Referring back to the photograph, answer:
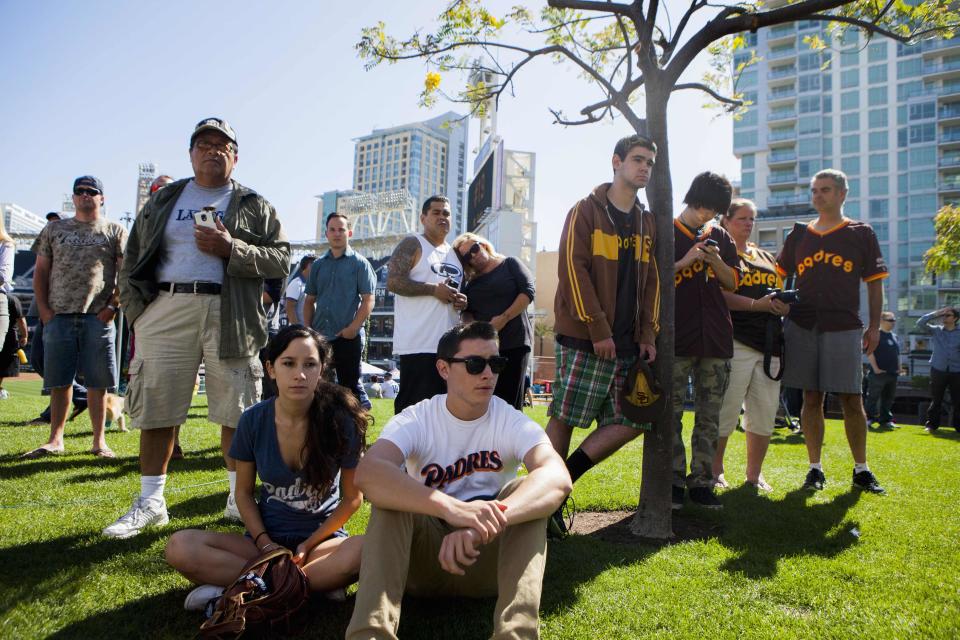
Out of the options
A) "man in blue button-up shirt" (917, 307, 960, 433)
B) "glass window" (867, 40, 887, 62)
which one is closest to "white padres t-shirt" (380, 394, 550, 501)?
"man in blue button-up shirt" (917, 307, 960, 433)

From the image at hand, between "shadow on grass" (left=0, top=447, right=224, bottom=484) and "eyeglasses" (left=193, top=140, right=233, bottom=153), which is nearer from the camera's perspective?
"eyeglasses" (left=193, top=140, right=233, bottom=153)

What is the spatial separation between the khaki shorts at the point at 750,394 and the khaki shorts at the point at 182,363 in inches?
148

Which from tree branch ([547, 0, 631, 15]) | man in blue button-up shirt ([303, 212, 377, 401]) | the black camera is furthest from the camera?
man in blue button-up shirt ([303, 212, 377, 401])

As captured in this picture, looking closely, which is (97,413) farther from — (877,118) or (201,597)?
(877,118)

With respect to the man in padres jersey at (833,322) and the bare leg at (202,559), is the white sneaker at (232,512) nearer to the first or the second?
the bare leg at (202,559)

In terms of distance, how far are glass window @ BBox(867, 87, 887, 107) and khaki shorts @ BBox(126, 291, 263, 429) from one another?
259 ft

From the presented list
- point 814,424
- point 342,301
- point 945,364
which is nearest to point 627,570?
point 814,424

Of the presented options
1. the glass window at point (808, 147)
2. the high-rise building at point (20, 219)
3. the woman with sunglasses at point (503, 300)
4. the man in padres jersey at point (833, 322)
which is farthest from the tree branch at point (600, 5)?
the high-rise building at point (20, 219)

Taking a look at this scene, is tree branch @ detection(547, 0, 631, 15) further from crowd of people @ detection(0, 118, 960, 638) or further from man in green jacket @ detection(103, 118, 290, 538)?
man in green jacket @ detection(103, 118, 290, 538)

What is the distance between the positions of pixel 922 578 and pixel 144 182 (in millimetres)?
76622

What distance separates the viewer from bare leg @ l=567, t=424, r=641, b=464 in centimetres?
354

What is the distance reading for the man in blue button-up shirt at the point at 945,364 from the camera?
10.7 metres

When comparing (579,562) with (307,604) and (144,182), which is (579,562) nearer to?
(307,604)

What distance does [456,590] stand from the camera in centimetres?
247
